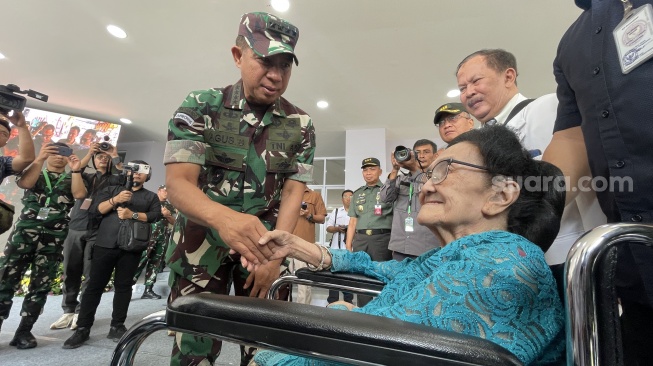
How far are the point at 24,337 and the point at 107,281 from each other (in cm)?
54

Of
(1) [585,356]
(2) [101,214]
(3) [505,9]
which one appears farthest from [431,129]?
(1) [585,356]

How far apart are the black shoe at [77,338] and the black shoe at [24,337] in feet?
0.67

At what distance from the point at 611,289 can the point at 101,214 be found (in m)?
3.07

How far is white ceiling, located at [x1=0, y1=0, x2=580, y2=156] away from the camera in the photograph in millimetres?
3246

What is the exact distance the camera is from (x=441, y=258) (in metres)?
0.66

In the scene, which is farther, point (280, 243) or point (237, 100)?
point (237, 100)

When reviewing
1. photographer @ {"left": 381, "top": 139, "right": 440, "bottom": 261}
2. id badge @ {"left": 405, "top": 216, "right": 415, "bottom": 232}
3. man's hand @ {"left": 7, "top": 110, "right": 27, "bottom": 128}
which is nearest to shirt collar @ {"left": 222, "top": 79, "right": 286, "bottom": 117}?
photographer @ {"left": 381, "top": 139, "right": 440, "bottom": 261}

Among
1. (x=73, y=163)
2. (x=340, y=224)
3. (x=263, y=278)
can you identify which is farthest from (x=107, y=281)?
(x=340, y=224)

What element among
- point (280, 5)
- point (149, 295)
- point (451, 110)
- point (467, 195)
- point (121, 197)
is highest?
point (280, 5)

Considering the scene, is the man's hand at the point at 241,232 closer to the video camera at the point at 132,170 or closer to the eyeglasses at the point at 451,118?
the eyeglasses at the point at 451,118

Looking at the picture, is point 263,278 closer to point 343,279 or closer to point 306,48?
point 343,279

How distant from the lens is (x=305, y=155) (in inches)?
46.8

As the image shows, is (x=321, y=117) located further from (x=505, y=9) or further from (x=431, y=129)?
(x=505, y=9)

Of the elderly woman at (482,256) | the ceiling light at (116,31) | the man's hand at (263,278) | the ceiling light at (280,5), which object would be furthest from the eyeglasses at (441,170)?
the ceiling light at (116,31)
